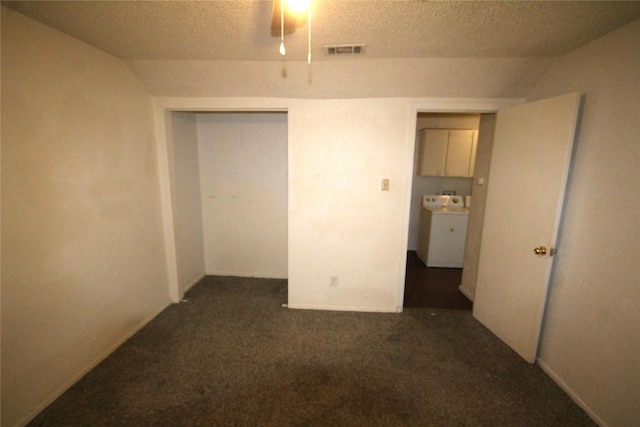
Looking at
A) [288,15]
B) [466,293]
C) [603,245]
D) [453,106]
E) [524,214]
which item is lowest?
[466,293]

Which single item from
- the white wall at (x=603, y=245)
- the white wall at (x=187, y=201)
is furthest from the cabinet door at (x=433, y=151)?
the white wall at (x=187, y=201)

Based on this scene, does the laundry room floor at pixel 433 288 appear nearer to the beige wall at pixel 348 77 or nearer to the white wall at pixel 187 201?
the beige wall at pixel 348 77

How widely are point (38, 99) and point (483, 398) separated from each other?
338 centimetres

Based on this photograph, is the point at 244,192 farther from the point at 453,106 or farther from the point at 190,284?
the point at 453,106

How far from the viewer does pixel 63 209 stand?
1635mm

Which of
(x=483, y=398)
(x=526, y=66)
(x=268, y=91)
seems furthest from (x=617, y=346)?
(x=268, y=91)

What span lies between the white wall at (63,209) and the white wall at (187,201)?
45 centimetres

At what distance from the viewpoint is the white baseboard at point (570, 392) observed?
154 cm

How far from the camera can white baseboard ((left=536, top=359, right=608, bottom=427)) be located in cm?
154

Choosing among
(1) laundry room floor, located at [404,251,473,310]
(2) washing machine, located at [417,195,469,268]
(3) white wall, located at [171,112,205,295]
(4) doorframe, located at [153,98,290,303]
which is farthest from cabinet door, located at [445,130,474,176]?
(3) white wall, located at [171,112,205,295]

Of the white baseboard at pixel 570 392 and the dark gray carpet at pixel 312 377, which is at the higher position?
the white baseboard at pixel 570 392

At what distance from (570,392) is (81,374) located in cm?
344

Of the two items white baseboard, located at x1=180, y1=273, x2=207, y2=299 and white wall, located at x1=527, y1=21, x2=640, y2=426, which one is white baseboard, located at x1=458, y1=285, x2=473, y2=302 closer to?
white wall, located at x1=527, y1=21, x2=640, y2=426

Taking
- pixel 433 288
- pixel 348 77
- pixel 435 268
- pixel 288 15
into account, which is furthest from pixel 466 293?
pixel 288 15
